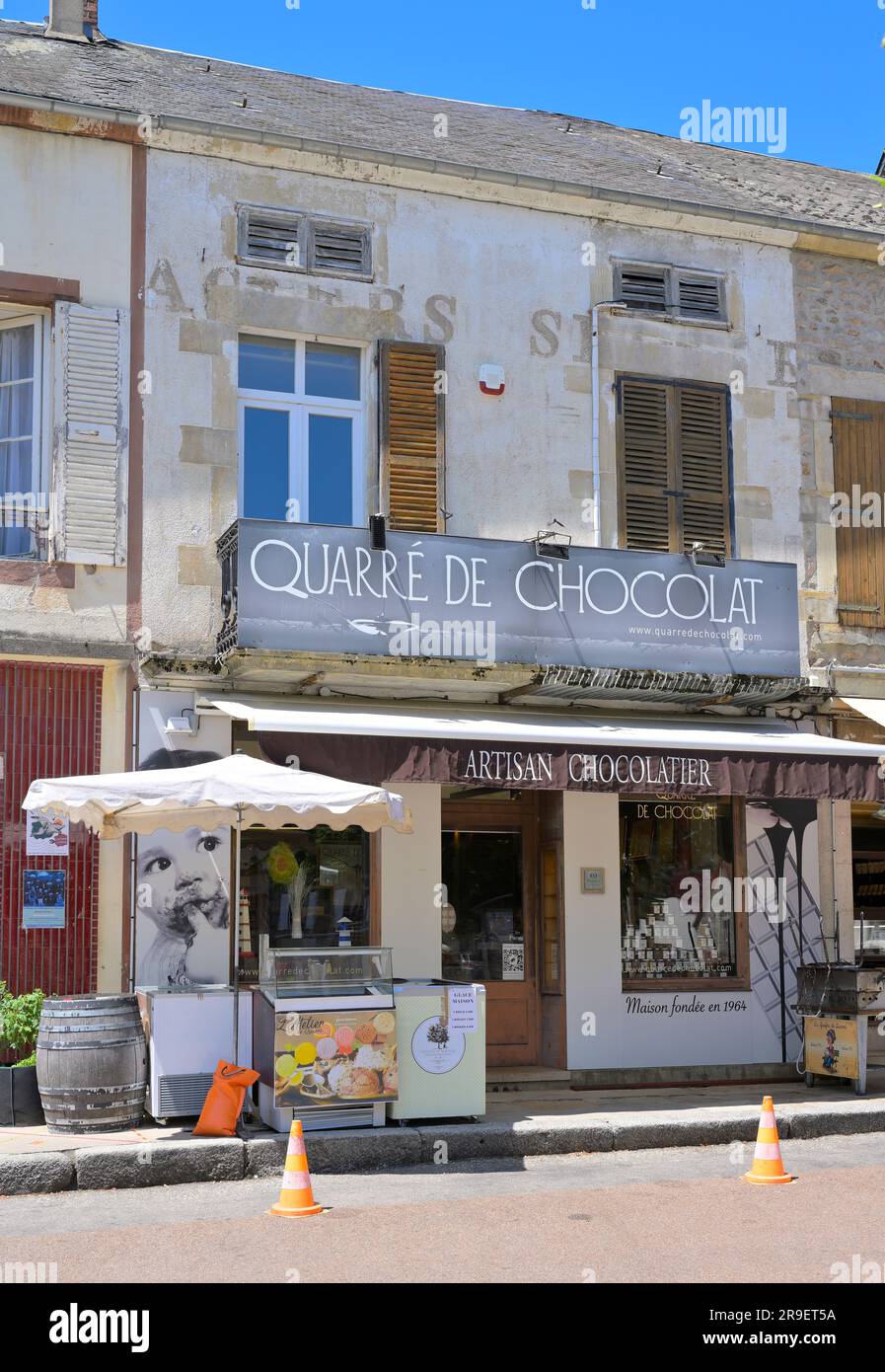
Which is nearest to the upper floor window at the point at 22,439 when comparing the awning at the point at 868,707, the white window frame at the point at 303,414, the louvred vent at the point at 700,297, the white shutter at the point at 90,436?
the white shutter at the point at 90,436

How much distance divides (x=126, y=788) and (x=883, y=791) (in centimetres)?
603

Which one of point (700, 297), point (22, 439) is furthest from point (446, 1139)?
point (700, 297)

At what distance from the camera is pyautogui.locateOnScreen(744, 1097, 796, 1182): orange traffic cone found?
8.69 meters

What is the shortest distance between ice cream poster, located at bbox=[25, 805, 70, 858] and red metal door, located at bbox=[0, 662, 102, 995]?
45 millimetres

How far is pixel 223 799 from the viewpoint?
30.7ft

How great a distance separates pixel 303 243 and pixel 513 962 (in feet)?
21.2

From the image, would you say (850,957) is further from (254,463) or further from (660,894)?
(254,463)

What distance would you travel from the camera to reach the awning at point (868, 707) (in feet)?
44.0

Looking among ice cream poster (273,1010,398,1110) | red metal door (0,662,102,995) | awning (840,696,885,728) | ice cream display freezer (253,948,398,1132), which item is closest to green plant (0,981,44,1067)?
red metal door (0,662,102,995)

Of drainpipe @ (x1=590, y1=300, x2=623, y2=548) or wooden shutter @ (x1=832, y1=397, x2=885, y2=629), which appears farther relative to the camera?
wooden shutter @ (x1=832, y1=397, x2=885, y2=629)

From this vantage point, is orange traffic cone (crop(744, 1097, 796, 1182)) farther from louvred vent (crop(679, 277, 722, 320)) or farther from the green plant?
louvred vent (crop(679, 277, 722, 320))

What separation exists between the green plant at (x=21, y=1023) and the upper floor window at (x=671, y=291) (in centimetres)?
805

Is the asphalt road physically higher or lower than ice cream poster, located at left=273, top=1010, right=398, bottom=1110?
lower

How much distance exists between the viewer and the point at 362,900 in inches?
495
